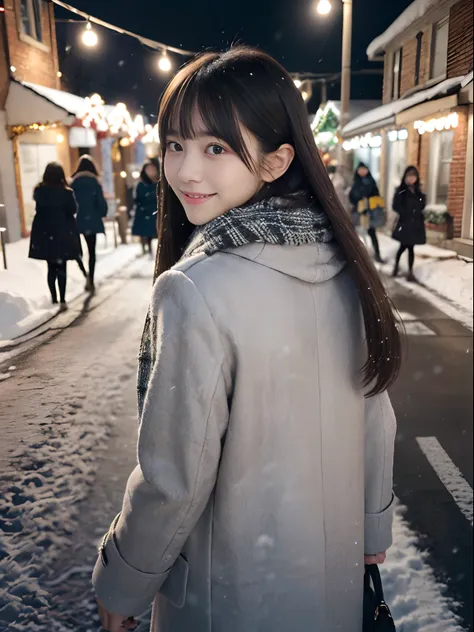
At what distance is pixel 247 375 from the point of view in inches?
43.5

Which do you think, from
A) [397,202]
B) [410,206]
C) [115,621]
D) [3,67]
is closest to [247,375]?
[115,621]

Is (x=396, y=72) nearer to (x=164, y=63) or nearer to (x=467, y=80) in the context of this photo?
(x=467, y=80)

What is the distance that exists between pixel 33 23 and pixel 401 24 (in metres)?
0.88

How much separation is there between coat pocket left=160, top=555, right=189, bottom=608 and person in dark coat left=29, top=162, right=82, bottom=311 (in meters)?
0.58

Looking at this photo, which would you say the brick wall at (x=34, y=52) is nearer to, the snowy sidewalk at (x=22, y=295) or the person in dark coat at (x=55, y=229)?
the person in dark coat at (x=55, y=229)

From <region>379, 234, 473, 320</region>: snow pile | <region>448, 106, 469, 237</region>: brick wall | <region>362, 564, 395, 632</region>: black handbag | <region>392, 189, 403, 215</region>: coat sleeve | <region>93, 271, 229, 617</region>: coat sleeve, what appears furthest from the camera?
<region>379, 234, 473, 320</region>: snow pile

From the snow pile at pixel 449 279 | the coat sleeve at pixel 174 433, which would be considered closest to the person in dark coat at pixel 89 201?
the coat sleeve at pixel 174 433

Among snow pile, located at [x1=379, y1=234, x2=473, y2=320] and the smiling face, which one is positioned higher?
the smiling face

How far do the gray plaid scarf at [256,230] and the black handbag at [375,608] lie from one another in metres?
0.77

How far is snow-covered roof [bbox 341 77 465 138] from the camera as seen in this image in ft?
5.21

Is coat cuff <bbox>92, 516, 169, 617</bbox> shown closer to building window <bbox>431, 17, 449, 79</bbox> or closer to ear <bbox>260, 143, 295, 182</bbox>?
ear <bbox>260, 143, 295, 182</bbox>

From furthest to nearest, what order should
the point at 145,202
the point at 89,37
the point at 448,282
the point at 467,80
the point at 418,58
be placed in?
the point at 448,282
the point at 145,202
the point at 467,80
the point at 418,58
the point at 89,37

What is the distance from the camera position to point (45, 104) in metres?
1.19

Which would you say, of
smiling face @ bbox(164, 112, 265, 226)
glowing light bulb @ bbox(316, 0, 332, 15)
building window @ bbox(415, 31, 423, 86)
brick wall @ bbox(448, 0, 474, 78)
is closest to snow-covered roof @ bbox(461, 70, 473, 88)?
brick wall @ bbox(448, 0, 474, 78)
